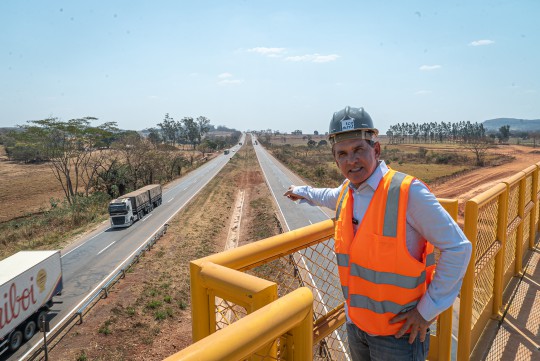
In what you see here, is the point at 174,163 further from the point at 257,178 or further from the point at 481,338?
the point at 481,338

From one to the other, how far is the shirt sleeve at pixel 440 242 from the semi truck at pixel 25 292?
15.4 metres

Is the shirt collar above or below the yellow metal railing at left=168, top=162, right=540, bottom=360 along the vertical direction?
above

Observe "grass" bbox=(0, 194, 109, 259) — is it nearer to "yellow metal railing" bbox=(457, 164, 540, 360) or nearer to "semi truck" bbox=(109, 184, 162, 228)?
"semi truck" bbox=(109, 184, 162, 228)

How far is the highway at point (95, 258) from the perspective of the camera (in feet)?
55.0

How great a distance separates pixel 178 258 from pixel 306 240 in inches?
Result: 860

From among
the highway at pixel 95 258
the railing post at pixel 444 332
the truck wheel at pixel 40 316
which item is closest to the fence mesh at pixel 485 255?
the railing post at pixel 444 332

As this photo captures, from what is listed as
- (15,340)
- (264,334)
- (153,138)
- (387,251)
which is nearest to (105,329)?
(15,340)

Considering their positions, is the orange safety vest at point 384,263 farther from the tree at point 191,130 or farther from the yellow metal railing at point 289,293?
the tree at point 191,130

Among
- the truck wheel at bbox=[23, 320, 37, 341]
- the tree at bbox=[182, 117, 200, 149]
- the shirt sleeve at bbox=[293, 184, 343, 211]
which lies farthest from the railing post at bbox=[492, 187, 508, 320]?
the tree at bbox=[182, 117, 200, 149]

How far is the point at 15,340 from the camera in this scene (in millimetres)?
14125

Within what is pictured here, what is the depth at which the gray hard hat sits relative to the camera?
235cm

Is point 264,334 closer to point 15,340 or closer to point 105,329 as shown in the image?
point 105,329

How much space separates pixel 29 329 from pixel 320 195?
1628 cm

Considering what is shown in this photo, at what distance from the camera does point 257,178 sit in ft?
191
